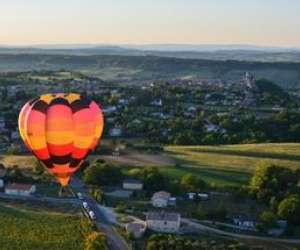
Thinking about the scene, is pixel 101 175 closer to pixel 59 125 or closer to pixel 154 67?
pixel 59 125

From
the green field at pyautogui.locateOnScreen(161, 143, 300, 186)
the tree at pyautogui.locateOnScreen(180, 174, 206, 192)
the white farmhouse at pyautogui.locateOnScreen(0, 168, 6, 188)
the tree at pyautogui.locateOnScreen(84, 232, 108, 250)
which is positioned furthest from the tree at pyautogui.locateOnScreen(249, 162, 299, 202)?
the white farmhouse at pyautogui.locateOnScreen(0, 168, 6, 188)

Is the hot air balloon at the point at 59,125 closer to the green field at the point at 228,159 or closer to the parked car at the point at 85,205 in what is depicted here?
the parked car at the point at 85,205

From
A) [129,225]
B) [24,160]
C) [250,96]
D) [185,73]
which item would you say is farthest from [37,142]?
[185,73]

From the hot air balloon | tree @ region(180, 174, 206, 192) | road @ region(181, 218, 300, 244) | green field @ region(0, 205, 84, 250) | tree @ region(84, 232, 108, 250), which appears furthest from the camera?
tree @ region(180, 174, 206, 192)

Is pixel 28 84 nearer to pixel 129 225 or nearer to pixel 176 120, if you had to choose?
pixel 176 120

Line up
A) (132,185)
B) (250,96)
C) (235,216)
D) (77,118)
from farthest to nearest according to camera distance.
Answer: (250,96) → (132,185) → (235,216) → (77,118)

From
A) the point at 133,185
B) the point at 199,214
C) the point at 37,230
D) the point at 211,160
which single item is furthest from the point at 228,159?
the point at 37,230

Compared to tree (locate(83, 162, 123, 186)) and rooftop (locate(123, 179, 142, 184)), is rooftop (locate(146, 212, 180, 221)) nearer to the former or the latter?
rooftop (locate(123, 179, 142, 184))
